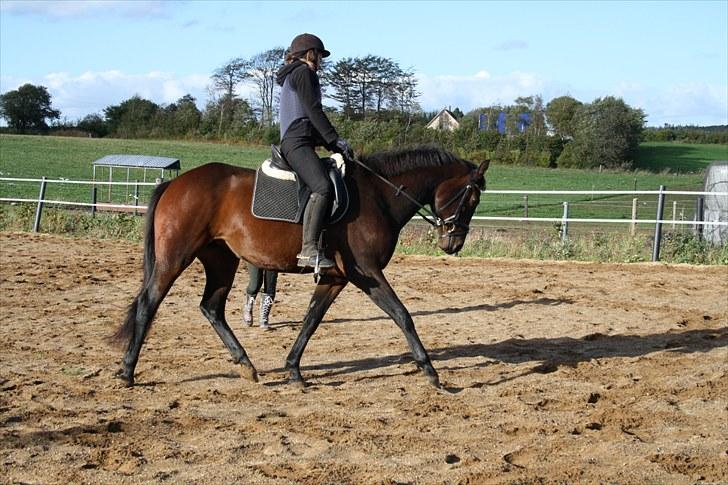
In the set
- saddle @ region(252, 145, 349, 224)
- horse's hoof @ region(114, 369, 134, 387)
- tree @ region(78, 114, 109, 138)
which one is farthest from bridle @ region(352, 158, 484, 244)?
tree @ region(78, 114, 109, 138)

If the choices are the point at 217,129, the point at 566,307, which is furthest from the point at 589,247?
the point at 217,129

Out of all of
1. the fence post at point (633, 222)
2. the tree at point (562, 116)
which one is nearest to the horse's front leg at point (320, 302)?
the fence post at point (633, 222)

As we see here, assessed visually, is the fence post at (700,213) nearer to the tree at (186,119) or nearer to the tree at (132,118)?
the tree at (186,119)

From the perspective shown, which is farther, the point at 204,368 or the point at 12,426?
the point at 204,368

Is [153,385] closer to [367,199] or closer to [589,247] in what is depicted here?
[367,199]

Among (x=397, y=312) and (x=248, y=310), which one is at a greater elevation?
(x=397, y=312)

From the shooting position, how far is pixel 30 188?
42438 mm

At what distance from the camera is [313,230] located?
747cm

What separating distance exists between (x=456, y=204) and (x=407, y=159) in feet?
2.08

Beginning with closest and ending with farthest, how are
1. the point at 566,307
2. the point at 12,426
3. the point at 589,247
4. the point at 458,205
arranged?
the point at 12,426
the point at 458,205
the point at 566,307
the point at 589,247

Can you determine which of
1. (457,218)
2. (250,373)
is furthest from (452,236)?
(250,373)

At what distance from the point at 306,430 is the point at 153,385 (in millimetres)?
1986

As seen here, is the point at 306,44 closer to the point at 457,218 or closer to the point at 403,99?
the point at 457,218

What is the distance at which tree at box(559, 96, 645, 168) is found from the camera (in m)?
58.4
